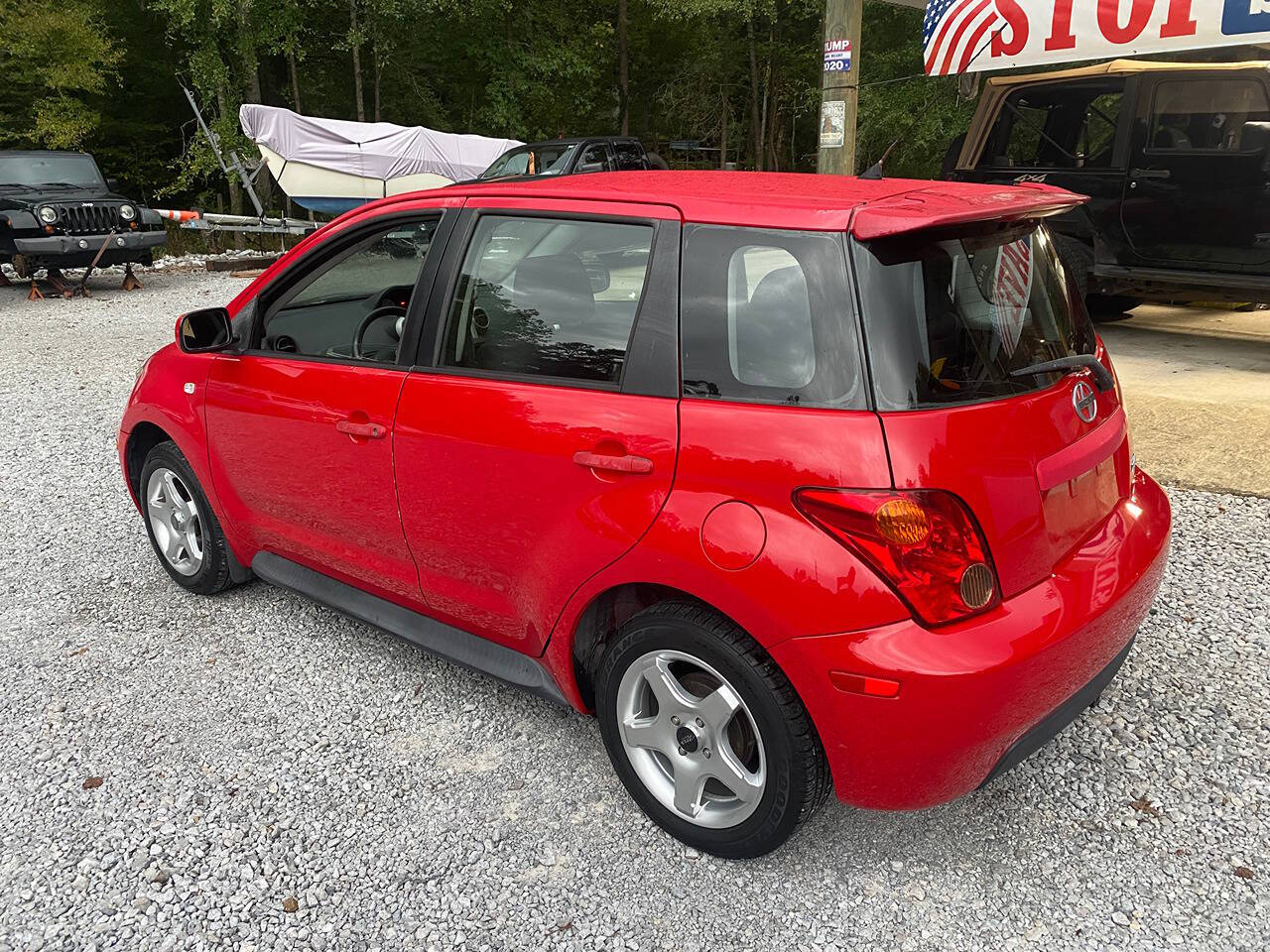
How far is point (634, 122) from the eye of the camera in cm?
3409

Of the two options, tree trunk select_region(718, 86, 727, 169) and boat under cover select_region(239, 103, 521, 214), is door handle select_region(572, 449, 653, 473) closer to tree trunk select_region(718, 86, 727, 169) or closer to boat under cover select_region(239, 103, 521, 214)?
boat under cover select_region(239, 103, 521, 214)

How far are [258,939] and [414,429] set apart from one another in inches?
56.5

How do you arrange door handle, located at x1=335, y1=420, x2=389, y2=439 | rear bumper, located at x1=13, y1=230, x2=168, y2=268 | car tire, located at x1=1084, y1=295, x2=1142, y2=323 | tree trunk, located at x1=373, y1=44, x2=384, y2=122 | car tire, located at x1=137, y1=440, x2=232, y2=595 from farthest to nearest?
tree trunk, located at x1=373, y1=44, x2=384, y2=122, rear bumper, located at x1=13, y1=230, x2=168, y2=268, car tire, located at x1=1084, y1=295, x2=1142, y2=323, car tire, located at x1=137, y1=440, x2=232, y2=595, door handle, located at x1=335, y1=420, x2=389, y2=439

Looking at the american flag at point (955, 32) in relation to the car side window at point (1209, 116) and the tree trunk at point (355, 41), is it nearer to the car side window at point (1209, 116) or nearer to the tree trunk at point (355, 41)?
the car side window at point (1209, 116)

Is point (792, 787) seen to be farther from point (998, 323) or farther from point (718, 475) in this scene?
point (998, 323)

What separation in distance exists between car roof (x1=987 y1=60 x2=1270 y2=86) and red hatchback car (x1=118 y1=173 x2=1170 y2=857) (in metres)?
6.34

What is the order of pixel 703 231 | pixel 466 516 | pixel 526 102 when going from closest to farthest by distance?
1. pixel 703 231
2. pixel 466 516
3. pixel 526 102

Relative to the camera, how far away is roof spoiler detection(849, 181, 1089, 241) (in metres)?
2.13

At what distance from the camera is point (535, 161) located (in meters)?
14.9

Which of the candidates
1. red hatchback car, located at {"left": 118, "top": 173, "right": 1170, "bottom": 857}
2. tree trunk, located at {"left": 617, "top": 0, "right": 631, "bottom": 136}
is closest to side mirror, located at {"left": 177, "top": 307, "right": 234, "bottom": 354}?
red hatchback car, located at {"left": 118, "top": 173, "right": 1170, "bottom": 857}

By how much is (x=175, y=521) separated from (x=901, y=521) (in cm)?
335

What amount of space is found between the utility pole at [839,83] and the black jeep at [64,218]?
10174 mm

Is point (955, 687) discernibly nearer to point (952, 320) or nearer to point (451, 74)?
point (952, 320)

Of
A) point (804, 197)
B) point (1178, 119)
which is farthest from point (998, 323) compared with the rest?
point (1178, 119)
